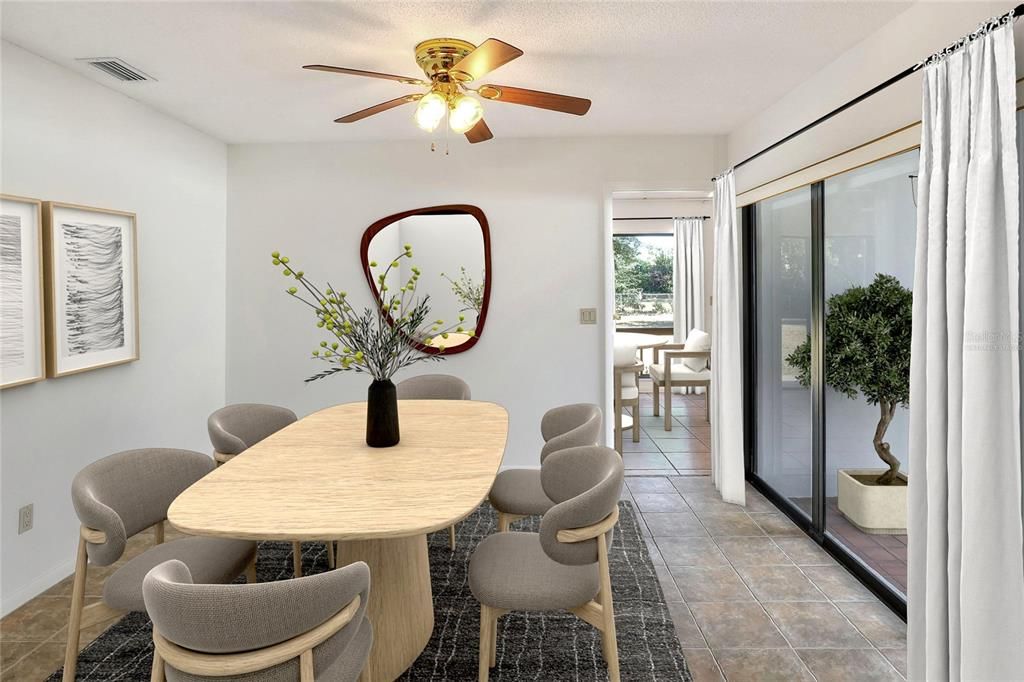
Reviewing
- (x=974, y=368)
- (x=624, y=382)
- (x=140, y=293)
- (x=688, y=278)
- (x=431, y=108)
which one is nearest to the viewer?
(x=974, y=368)

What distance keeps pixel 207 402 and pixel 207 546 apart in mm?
2501

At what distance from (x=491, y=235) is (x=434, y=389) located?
4.65 ft

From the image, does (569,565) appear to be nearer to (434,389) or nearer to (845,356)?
(845,356)

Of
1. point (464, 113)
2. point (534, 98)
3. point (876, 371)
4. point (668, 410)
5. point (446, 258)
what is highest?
point (534, 98)

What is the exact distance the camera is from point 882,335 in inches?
110

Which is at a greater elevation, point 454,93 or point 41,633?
point 454,93

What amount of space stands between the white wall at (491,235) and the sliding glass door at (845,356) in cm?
117

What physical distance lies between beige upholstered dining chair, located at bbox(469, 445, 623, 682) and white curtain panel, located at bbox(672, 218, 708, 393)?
6.30 meters

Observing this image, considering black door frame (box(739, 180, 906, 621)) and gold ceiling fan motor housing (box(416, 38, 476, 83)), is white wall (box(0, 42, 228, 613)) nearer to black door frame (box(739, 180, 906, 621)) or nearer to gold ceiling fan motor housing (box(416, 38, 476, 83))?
gold ceiling fan motor housing (box(416, 38, 476, 83))

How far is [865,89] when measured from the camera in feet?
9.09

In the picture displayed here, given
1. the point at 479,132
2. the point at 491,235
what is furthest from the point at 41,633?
the point at 491,235

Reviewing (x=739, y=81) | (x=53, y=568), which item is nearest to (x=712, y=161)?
(x=739, y=81)

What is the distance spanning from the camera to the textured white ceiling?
244 centimetres

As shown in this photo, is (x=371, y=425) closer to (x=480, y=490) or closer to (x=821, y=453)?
(x=480, y=490)
